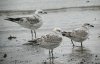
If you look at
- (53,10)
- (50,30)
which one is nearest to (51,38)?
(50,30)

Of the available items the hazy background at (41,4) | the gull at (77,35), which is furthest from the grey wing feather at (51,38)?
the hazy background at (41,4)

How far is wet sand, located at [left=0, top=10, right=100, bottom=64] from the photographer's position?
852 centimetres

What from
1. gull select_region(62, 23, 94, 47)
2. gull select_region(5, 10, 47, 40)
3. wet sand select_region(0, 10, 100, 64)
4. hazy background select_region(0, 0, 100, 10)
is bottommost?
wet sand select_region(0, 10, 100, 64)

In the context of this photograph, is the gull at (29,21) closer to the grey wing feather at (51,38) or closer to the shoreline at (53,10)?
the grey wing feather at (51,38)

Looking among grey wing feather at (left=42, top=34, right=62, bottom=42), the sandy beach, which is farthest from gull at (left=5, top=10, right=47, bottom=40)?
grey wing feather at (left=42, top=34, right=62, bottom=42)

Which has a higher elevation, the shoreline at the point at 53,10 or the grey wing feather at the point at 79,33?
the shoreline at the point at 53,10

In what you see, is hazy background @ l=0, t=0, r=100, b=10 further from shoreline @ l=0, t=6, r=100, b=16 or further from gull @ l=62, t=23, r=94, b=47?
gull @ l=62, t=23, r=94, b=47

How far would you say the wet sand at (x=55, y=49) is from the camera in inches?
336

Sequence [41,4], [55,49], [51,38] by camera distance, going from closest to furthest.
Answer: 1. [51,38]
2. [55,49]
3. [41,4]

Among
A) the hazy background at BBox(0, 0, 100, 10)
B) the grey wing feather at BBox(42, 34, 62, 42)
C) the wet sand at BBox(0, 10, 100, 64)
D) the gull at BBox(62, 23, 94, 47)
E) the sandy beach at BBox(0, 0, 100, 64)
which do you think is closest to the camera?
the grey wing feather at BBox(42, 34, 62, 42)

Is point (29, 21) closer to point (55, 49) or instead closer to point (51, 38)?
point (55, 49)

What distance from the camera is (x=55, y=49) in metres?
9.51

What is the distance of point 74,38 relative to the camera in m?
9.37

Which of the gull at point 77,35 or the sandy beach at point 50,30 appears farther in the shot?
the gull at point 77,35
